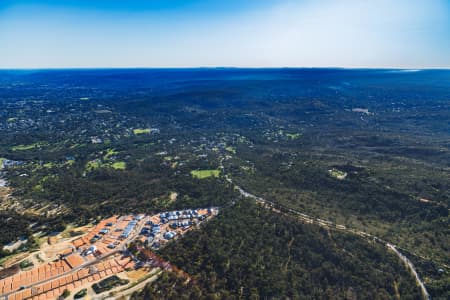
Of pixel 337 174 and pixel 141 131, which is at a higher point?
pixel 337 174

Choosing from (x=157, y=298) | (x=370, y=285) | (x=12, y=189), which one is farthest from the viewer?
(x=12, y=189)

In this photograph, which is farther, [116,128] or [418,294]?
[116,128]

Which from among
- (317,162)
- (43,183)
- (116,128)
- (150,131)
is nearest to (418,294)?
(317,162)

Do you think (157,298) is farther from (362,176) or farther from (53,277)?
(362,176)

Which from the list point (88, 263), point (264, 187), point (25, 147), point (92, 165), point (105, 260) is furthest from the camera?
point (25, 147)

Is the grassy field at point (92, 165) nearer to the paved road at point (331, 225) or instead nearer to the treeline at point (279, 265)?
the paved road at point (331, 225)

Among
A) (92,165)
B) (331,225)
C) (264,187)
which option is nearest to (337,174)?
(264,187)

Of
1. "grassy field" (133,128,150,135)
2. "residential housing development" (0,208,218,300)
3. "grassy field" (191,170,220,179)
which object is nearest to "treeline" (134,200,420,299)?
"residential housing development" (0,208,218,300)

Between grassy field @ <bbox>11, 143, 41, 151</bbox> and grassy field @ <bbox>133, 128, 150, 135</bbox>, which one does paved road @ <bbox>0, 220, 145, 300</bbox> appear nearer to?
grassy field @ <bbox>11, 143, 41, 151</bbox>

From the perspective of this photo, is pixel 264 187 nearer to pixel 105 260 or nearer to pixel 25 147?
pixel 105 260
